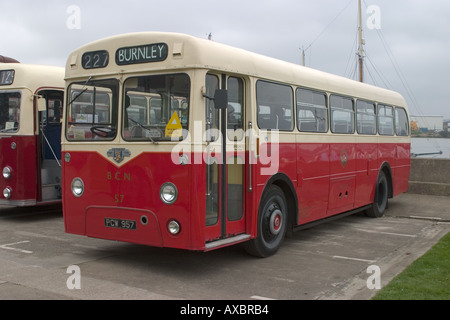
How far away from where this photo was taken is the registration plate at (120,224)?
6.80 meters

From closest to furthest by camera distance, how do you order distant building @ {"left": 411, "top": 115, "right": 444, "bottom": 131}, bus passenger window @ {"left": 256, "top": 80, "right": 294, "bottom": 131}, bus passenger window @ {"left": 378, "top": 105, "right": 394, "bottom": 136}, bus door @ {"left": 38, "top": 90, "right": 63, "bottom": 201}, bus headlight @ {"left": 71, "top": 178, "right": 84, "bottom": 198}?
bus headlight @ {"left": 71, "top": 178, "right": 84, "bottom": 198} < bus passenger window @ {"left": 256, "top": 80, "right": 294, "bottom": 131} < bus door @ {"left": 38, "top": 90, "right": 63, "bottom": 201} < bus passenger window @ {"left": 378, "top": 105, "right": 394, "bottom": 136} < distant building @ {"left": 411, "top": 115, "right": 444, "bottom": 131}

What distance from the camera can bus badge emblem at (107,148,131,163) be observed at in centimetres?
685

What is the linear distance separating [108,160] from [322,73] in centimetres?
465

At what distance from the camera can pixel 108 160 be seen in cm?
701

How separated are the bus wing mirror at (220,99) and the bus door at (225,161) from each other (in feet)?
0.41

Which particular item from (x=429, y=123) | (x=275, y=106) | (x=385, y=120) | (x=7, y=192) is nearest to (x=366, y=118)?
(x=385, y=120)

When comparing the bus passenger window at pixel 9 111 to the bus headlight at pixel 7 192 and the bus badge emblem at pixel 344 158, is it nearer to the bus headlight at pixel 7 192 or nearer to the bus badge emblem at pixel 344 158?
the bus headlight at pixel 7 192

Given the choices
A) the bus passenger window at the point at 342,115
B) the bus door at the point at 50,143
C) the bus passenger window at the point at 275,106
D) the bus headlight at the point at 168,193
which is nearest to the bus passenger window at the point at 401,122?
the bus passenger window at the point at 342,115

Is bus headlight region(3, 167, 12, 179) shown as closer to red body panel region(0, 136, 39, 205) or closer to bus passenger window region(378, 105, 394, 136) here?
red body panel region(0, 136, 39, 205)

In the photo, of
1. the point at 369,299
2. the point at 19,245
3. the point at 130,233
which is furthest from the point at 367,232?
the point at 19,245

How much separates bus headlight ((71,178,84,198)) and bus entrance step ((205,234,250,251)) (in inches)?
78.2

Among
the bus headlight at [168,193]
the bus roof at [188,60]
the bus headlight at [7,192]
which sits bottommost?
the bus headlight at [7,192]

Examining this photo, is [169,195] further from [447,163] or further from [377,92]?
[447,163]

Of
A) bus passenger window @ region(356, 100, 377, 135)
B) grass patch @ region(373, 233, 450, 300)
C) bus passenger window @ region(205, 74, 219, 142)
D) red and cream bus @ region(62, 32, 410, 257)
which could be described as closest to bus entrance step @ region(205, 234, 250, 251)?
red and cream bus @ region(62, 32, 410, 257)
